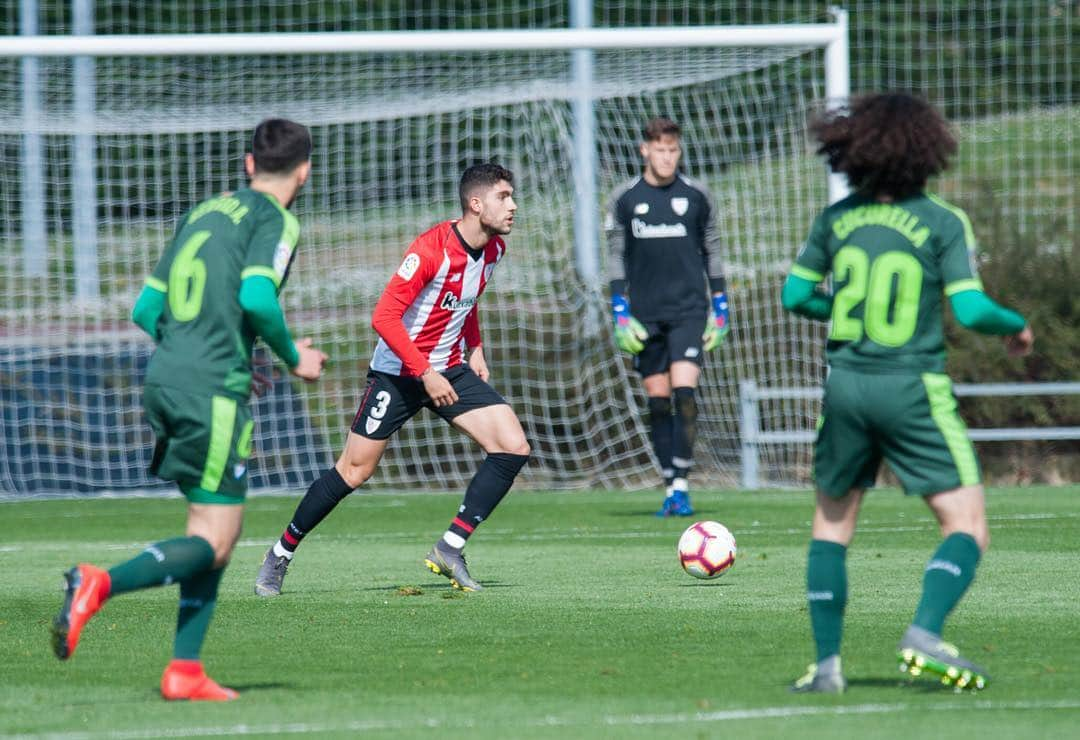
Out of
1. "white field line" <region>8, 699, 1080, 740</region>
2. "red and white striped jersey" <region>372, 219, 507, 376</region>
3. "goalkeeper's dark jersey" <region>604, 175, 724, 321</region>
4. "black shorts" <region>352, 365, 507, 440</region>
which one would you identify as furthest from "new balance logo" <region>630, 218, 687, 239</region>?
"white field line" <region>8, 699, 1080, 740</region>

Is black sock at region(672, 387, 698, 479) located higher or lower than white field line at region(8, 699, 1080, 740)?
lower

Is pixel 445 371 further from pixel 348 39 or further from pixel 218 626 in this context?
pixel 348 39

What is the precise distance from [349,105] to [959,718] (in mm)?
13012

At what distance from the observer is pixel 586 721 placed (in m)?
4.89

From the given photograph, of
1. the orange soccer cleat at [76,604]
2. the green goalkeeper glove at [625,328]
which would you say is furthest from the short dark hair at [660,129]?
the orange soccer cleat at [76,604]

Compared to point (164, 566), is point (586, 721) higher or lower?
lower

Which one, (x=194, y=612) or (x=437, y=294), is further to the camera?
(x=437, y=294)

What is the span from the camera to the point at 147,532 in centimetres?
1233

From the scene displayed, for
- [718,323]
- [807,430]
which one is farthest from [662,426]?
[807,430]

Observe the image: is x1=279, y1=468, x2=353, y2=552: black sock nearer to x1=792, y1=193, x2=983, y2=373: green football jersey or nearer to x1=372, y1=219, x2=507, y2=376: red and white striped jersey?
x1=372, y1=219, x2=507, y2=376: red and white striped jersey

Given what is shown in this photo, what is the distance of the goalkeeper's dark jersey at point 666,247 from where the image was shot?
12.4 meters

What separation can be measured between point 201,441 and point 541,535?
6.24 meters

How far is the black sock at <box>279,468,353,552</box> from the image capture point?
27.5 feet

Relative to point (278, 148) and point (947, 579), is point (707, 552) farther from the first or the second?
point (278, 148)
